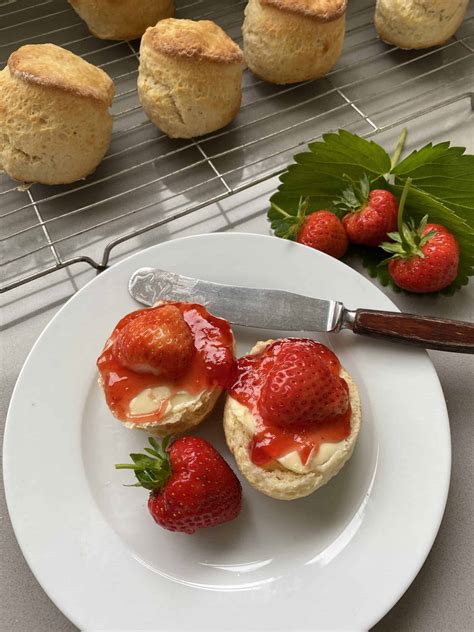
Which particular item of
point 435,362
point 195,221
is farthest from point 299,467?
point 195,221

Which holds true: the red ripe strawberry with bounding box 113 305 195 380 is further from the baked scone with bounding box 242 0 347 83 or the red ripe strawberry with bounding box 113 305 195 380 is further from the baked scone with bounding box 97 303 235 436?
the baked scone with bounding box 242 0 347 83

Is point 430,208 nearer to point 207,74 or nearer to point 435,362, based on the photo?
point 435,362

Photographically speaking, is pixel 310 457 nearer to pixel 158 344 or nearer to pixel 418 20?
pixel 158 344

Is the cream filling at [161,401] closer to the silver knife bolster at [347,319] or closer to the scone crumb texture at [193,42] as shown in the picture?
the silver knife bolster at [347,319]

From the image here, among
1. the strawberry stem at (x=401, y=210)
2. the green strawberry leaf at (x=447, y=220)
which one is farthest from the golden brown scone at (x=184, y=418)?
the green strawberry leaf at (x=447, y=220)

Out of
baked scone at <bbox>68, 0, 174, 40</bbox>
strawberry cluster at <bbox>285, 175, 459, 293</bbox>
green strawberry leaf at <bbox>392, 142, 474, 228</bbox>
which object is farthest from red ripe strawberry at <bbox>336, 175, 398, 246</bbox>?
baked scone at <bbox>68, 0, 174, 40</bbox>

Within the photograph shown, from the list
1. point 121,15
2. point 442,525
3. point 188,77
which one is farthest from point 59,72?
point 442,525
